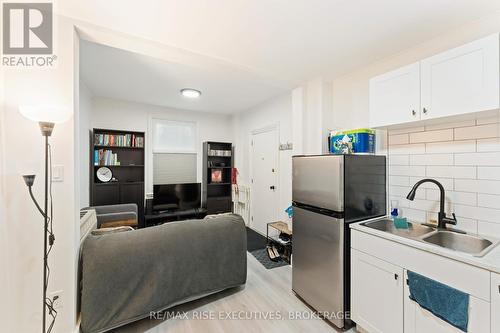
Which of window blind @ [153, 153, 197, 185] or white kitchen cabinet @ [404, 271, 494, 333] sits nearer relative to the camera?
white kitchen cabinet @ [404, 271, 494, 333]

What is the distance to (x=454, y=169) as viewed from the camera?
69.7 inches

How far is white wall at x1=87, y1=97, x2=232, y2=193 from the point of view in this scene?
391 cm

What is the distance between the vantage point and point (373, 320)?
168 centimetres

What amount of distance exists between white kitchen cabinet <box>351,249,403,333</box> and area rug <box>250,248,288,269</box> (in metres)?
1.30

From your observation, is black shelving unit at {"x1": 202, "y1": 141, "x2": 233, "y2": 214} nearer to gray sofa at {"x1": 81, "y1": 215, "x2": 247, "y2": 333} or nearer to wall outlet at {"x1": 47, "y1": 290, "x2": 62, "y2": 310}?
gray sofa at {"x1": 81, "y1": 215, "x2": 247, "y2": 333}

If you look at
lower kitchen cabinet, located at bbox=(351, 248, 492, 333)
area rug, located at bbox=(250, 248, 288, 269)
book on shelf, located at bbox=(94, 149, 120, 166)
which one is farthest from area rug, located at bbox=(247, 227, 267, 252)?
book on shelf, located at bbox=(94, 149, 120, 166)

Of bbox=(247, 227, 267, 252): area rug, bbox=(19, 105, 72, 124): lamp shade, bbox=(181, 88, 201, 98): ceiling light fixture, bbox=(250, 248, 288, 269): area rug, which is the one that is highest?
bbox=(181, 88, 201, 98): ceiling light fixture

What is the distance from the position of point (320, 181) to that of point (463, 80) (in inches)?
48.8

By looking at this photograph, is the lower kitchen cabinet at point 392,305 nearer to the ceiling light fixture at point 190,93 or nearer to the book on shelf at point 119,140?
the ceiling light fixture at point 190,93

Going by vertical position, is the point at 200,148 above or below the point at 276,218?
above

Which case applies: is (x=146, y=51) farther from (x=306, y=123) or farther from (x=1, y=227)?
(x=306, y=123)

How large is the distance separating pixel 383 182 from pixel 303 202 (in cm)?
85

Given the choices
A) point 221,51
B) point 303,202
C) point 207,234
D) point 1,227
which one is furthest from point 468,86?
point 1,227

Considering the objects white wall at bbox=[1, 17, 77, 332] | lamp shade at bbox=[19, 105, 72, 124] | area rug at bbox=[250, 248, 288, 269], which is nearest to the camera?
lamp shade at bbox=[19, 105, 72, 124]
